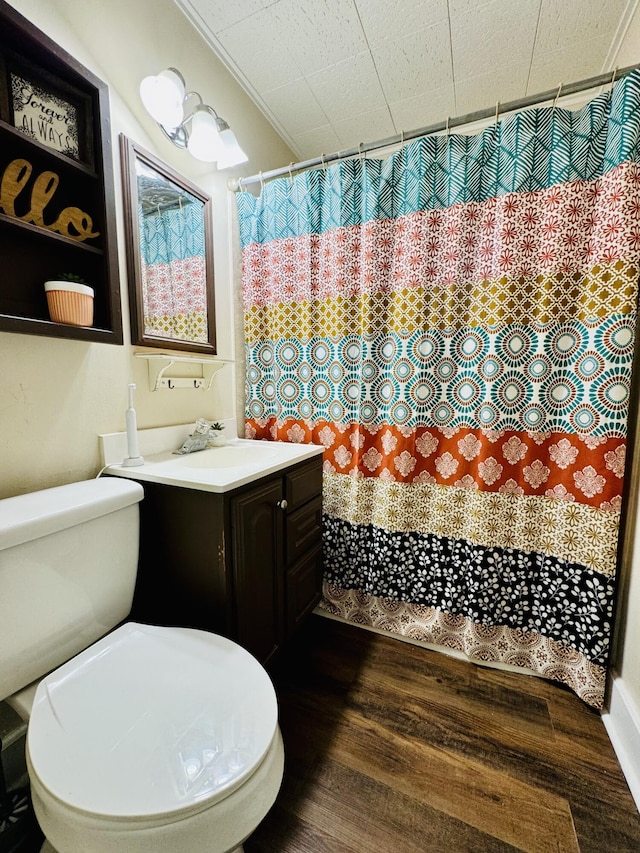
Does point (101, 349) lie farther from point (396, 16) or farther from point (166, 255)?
point (396, 16)

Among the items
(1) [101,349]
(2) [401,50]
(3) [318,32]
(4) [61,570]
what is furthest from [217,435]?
(2) [401,50]

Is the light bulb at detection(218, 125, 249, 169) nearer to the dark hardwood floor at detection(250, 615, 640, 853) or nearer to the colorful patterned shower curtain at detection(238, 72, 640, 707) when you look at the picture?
the colorful patterned shower curtain at detection(238, 72, 640, 707)

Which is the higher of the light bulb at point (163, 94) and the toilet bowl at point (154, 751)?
the light bulb at point (163, 94)

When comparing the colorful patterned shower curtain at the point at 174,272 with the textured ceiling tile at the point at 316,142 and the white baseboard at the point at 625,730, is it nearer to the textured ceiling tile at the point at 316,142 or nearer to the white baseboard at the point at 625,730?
the textured ceiling tile at the point at 316,142

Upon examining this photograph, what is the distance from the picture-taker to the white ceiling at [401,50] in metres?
1.27

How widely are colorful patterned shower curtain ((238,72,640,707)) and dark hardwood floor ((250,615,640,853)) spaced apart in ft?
0.53

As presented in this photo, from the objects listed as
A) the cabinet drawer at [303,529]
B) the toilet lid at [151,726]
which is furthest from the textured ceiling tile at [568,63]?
the toilet lid at [151,726]

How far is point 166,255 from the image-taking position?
1.35 m

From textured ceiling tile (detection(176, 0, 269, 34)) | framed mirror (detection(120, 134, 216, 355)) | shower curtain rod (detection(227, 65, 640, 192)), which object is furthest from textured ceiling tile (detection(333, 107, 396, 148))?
framed mirror (detection(120, 134, 216, 355))

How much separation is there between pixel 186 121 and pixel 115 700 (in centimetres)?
181

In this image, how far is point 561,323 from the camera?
1188 millimetres

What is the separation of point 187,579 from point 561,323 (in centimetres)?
150

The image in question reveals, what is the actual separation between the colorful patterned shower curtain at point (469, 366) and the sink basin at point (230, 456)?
22 centimetres

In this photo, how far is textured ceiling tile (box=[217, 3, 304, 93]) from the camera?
52.4 inches
